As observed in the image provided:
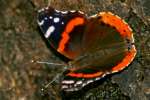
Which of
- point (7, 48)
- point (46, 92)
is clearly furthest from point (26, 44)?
point (46, 92)

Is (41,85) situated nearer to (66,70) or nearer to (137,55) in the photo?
(66,70)

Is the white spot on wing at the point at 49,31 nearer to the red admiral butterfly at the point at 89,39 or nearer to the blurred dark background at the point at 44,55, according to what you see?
the red admiral butterfly at the point at 89,39

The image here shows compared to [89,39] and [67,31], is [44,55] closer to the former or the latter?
[67,31]

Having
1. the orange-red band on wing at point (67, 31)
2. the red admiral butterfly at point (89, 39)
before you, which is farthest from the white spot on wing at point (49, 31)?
the orange-red band on wing at point (67, 31)

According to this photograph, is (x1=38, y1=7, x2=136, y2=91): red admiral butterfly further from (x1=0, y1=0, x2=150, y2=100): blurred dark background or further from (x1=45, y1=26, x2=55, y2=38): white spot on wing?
(x1=0, y1=0, x2=150, y2=100): blurred dark background

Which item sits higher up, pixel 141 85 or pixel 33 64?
pixel 33 64

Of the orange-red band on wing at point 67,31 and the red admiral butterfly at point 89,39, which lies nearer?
the red admiral butterfly at point 89,39

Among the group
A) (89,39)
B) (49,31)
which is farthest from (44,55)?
(89,39)
